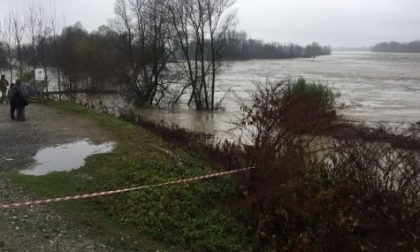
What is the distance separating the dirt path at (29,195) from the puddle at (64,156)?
0.36 meters

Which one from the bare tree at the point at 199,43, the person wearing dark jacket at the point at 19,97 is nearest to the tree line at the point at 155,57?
the bare tree at the point at 199,43

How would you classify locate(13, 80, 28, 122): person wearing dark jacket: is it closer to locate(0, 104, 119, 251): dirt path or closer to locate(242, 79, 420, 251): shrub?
locate(0, 104, 119, 251): dirt path

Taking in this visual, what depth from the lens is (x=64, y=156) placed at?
37.6ft

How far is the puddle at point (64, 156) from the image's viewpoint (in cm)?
1027

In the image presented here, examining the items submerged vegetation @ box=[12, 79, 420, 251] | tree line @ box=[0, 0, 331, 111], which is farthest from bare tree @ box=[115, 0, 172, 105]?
submerged vegetation @ box=[12, 79, 420, 251]

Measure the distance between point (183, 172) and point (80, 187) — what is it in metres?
2.24

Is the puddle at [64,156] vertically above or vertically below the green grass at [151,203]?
above

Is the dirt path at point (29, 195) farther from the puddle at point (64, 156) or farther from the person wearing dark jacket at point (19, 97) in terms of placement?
the person wearing dark jacket at point (19, 97)

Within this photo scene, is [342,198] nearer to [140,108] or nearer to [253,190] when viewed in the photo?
[253,190]

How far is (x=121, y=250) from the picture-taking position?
6.29 meters

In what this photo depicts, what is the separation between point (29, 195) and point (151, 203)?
2.43m

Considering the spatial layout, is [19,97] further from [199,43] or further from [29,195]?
[199,43]

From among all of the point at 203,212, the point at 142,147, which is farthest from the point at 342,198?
the point at 142,147

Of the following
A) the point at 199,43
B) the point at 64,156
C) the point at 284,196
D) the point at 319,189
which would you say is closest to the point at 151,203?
the point at 284,196
